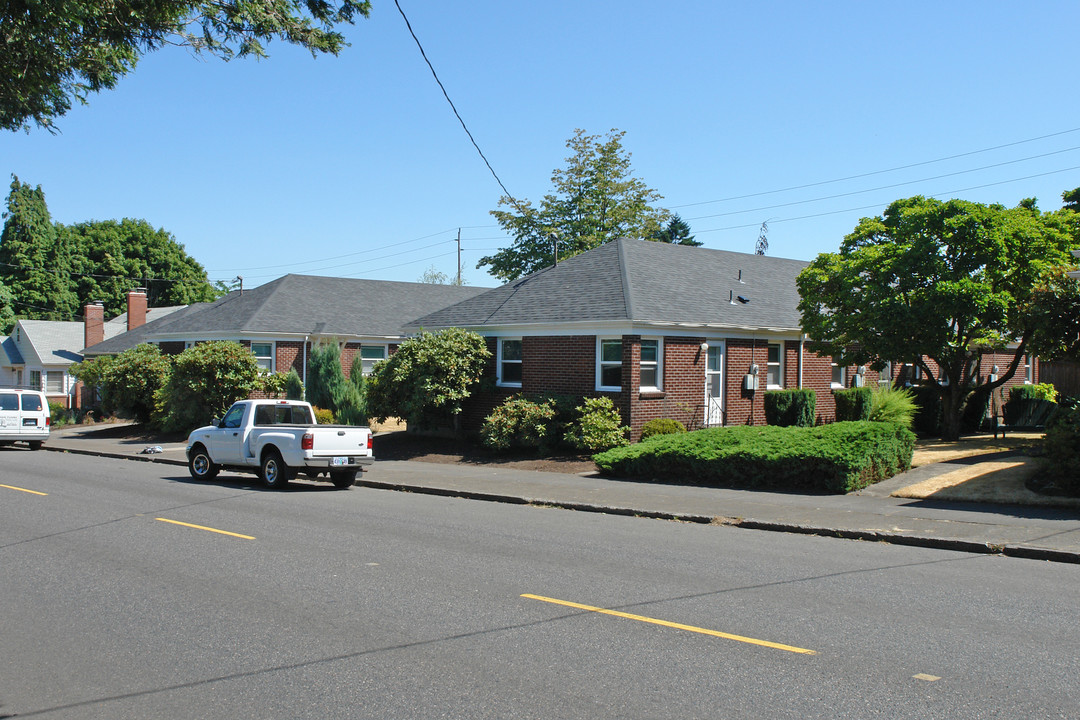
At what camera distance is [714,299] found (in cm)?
2561

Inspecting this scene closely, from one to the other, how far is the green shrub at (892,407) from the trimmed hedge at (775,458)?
774 centimetres

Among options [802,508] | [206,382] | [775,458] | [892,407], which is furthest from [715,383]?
[206,382]

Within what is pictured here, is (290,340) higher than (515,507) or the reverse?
higher

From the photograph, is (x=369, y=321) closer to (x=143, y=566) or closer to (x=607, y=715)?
(x=143, y=566)

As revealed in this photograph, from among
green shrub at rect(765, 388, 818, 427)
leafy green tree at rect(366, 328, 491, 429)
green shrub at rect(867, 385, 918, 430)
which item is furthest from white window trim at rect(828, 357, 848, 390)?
leafy green tree at rect(366, 328, 491, 429)

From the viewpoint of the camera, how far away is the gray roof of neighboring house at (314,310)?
117ft

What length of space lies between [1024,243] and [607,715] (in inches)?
768

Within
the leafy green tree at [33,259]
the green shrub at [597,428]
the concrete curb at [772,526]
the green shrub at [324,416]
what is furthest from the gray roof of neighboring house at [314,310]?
the leafy green tree at [33,259]

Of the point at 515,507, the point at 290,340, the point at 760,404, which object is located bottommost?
the point at 515,507

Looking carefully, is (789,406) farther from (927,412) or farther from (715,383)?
(927,412)

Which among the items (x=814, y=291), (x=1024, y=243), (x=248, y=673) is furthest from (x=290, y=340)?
(x=248, y=673)

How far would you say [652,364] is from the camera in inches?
885

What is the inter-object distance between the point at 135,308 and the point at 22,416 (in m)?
25.0

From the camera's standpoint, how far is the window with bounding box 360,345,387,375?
38219 mm
